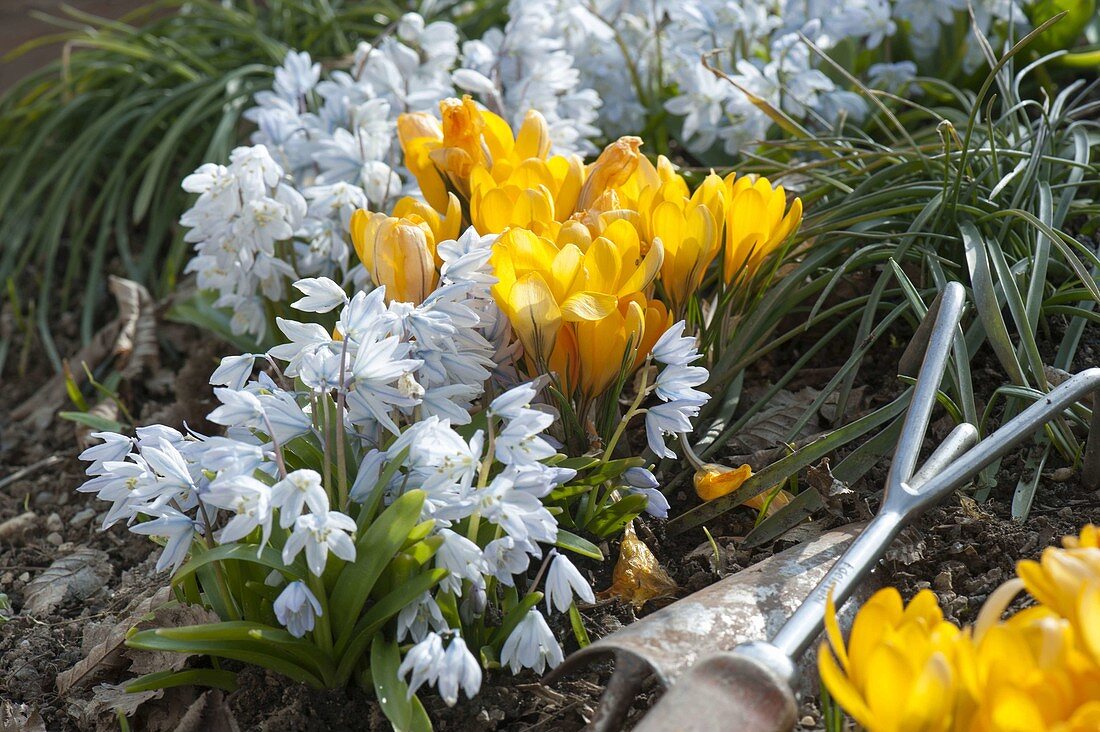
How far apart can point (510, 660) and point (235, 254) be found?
1181mm

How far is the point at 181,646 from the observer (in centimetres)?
136

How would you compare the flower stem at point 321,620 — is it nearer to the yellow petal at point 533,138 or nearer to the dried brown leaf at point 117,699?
the dried brown leaf at point 117,699

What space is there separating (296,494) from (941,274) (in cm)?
124

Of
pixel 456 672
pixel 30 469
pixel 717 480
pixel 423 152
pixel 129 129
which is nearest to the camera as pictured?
pixel 456 672

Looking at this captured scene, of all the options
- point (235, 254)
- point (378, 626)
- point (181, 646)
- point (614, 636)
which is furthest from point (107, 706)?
point (235, 254)

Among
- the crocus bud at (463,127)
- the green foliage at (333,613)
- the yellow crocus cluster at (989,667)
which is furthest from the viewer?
the crocus bud at (463,127)

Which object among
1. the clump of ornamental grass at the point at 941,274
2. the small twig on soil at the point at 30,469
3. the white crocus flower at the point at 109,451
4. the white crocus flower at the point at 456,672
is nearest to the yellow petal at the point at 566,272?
the clump of ornamental grass at the point at 941,274

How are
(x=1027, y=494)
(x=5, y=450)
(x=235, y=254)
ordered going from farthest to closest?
(x=5, y=450) < (x=235, y=254) < (x=1027, y=494)

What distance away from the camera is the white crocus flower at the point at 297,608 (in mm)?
1275

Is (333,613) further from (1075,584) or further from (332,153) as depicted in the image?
(332,153)

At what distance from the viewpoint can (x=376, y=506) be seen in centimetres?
144

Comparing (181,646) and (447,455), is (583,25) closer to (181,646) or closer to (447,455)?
(447,455)

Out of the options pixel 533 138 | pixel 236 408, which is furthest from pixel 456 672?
pixel 533 138

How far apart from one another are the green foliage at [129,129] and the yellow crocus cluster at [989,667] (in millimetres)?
2631
